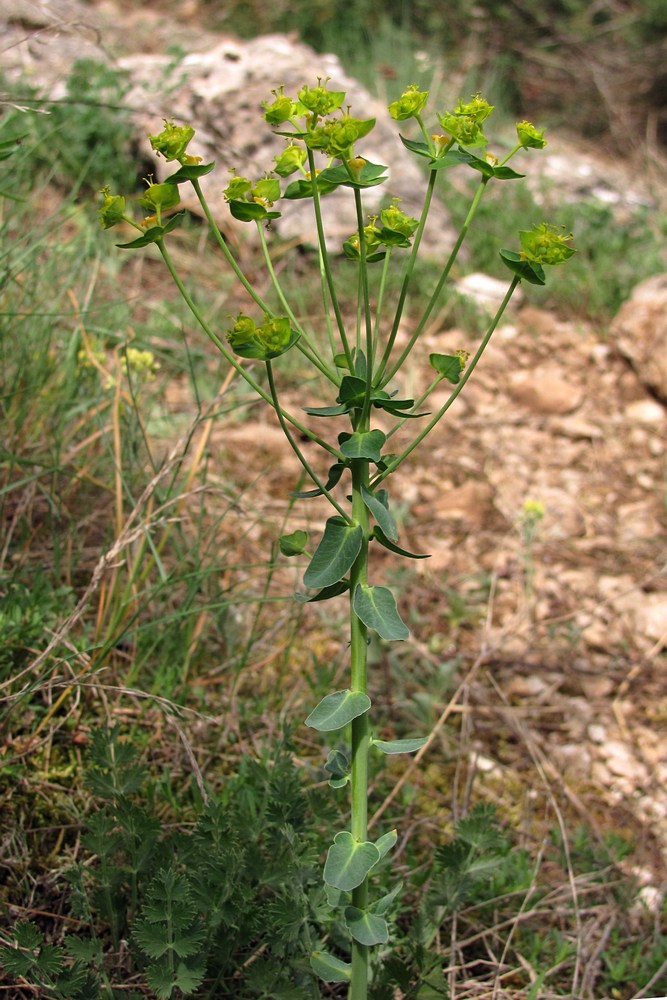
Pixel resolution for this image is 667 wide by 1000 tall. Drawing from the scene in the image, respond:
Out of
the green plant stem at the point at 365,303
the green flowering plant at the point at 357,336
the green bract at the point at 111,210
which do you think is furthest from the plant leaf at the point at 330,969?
the green bract at the point at 111,210

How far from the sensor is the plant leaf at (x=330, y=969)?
3.98 feet

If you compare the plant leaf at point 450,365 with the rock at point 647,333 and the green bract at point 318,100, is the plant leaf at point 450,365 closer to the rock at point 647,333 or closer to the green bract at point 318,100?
the green bract at point 318,100

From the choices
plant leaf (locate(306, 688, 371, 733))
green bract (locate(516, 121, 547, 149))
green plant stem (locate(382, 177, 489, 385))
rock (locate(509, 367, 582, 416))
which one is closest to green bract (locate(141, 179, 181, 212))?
green plant stem (locate(382, 177, 489, 385))

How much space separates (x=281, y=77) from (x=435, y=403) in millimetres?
1974

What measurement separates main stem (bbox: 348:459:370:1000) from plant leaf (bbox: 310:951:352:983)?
0.02m

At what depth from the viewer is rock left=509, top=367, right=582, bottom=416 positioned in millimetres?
3613

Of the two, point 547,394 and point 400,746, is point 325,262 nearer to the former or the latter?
point 400,746

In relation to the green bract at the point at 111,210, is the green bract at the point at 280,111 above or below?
above

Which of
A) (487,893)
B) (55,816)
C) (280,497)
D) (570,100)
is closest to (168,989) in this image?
(55,816)

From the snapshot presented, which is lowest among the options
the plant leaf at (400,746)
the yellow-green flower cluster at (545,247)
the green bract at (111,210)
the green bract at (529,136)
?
the plant leaf at (400,746)

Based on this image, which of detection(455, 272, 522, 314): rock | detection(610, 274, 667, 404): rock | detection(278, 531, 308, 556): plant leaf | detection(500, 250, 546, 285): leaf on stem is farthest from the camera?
detection(455, 272, 522, 314): rock

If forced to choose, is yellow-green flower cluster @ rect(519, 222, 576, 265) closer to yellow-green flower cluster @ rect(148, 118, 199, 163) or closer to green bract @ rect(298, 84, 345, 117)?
green bract @ rect(298, 84, 345, 117)

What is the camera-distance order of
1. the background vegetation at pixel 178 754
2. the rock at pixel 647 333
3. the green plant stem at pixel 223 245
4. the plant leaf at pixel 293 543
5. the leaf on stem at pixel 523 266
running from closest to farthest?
1. the green plant stem at pixel 223 245
2. the leaf on stem at pixel 523 266
3. the plant leaf at pixel 293 543
4. the background vegetation at pixel 178 754
5. the rock at pixel 647 333

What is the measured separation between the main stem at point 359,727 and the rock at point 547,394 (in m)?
2.58
